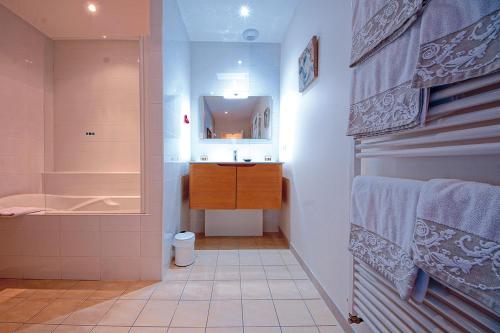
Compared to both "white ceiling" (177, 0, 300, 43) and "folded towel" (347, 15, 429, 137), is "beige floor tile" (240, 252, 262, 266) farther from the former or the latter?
"white ceiling" (177, 0, 300, 43)

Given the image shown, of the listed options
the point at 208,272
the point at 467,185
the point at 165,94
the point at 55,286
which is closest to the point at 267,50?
the point at 165,94

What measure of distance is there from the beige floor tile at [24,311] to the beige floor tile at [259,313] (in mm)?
1280

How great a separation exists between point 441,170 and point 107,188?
266 centimetres

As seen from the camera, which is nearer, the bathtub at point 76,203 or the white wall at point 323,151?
the white wall at point 323,151

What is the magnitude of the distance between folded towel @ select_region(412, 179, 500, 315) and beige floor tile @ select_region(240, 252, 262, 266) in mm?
1629

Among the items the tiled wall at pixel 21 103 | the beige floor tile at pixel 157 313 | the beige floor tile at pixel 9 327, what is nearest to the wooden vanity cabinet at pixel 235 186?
the beige floor tile at pixel 157 313

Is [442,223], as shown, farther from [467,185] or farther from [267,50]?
[267,50]

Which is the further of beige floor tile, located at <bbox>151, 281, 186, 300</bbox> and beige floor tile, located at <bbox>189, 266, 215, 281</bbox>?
beige floor tile, located at <bbox>189, 266, 215, 281</bbox>

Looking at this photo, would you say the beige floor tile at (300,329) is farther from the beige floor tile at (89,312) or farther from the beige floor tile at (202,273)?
the beige floor tile at (89,312)

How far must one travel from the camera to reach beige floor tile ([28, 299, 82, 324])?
133cm

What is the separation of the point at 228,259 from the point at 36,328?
1.33 m

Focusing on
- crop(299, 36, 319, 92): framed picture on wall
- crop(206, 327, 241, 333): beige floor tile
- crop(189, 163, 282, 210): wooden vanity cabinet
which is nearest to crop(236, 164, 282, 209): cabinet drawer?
crop(189, 163, 282, 210): wooden vanity cabinet

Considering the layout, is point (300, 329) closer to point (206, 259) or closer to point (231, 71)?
point (206, 259)

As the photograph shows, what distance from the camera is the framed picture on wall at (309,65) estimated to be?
1.66 meters
